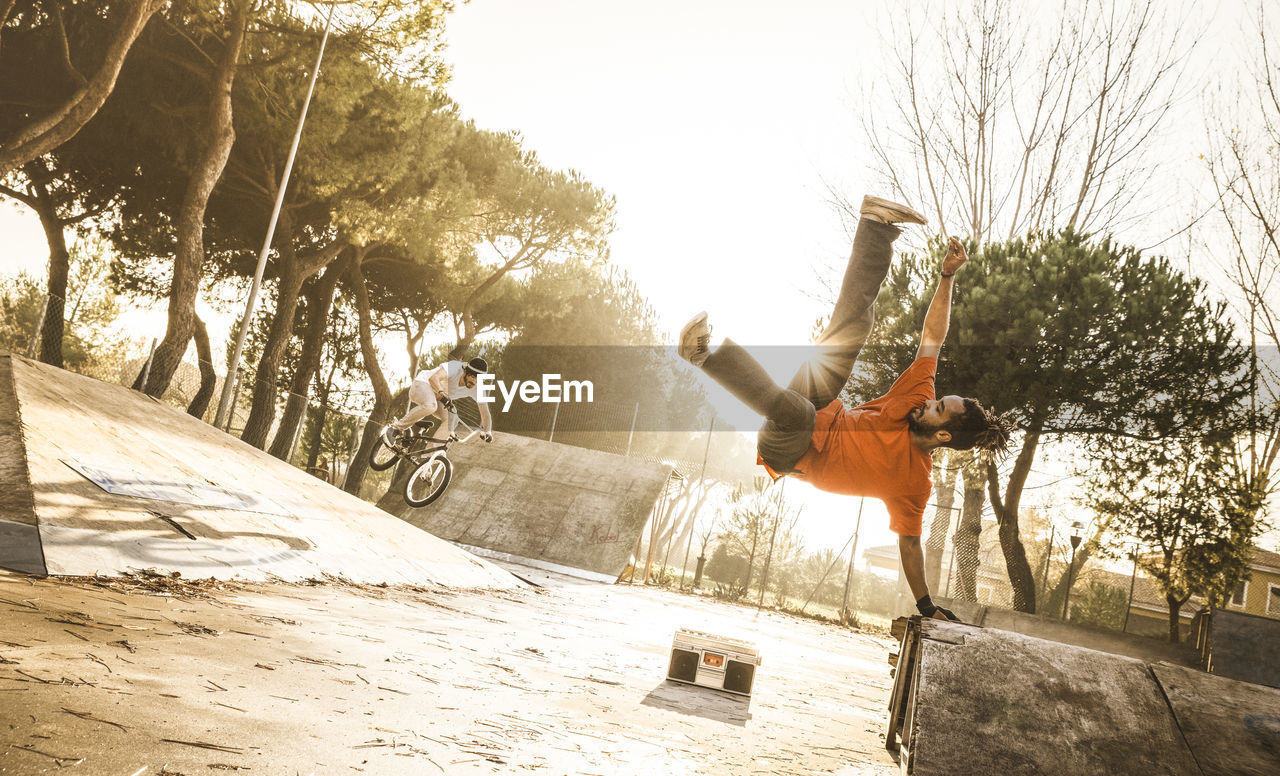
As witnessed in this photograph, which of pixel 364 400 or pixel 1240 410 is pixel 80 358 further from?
pixel 1240 410

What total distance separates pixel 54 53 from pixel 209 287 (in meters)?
8.48

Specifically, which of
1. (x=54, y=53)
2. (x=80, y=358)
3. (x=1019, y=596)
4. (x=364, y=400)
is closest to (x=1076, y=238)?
(x=1019, y=596)

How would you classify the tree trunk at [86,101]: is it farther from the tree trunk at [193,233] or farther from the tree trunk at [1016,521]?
the tree trunk at [1016,521]

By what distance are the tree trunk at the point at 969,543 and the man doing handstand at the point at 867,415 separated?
11226 mm

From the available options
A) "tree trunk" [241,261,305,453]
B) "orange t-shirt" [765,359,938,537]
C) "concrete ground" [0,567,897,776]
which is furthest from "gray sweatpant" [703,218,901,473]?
"tree trunk" [241,261,305,453]

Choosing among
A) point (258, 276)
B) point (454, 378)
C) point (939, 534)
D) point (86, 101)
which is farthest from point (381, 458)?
point (939, 534)

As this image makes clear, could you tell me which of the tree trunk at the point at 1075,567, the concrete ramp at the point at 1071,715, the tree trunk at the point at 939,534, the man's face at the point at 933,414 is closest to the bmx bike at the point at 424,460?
the man's face at the point at 933,414

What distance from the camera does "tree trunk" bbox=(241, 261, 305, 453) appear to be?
15.8 m

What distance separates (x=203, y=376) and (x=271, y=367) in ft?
14.0

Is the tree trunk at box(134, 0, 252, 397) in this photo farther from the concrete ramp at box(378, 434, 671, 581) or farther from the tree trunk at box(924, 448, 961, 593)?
the tree trunk at box(924, 448, 961, 593)

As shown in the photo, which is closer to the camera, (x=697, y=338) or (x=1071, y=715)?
(x=1071, y=715)

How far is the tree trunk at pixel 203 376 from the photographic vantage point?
18094mm

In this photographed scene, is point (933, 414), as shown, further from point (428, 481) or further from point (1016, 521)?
point (1016, 521)
